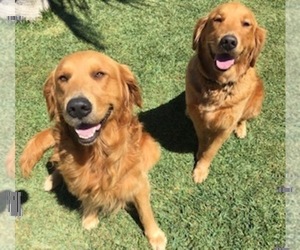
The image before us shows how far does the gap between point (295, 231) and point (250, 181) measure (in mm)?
668

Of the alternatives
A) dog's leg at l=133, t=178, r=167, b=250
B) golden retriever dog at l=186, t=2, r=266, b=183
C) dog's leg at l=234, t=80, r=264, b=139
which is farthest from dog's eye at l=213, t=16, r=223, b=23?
dog's leg at l=133, t=178, r=167, b=250

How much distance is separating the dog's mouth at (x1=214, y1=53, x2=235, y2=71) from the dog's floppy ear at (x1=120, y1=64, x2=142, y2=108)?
78 cm

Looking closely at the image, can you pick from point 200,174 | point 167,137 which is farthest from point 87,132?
point 167,137

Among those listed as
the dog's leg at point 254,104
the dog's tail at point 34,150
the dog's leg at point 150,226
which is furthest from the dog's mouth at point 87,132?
the dog's leg at point 254,104

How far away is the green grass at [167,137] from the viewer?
391cm

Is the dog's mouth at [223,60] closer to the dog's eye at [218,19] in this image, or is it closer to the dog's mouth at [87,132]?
the dog's eye at [218,19]

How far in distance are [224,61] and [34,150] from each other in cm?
181

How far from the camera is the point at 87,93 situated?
2674 millimetres

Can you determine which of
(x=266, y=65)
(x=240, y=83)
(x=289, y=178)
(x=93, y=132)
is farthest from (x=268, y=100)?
(x=93, y=132)

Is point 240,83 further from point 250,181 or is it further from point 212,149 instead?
point 250,181

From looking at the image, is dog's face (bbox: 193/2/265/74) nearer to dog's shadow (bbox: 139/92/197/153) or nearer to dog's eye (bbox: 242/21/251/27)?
dog's eye (bbox: 242/21/251/27)

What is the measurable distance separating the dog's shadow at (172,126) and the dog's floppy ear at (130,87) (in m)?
1.49

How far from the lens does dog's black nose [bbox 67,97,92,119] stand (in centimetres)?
261

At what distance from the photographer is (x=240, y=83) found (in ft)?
11.9
